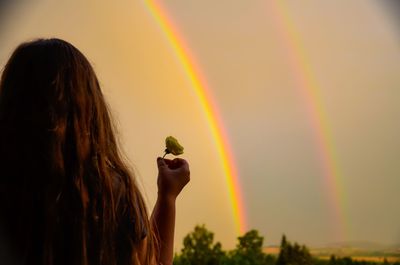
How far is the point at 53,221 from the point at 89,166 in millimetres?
90

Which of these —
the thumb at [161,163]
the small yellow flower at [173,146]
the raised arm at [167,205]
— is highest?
the small yellow flower at [173,146]

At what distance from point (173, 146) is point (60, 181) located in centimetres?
43

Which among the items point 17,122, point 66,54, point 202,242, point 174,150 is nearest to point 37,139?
point 17,122

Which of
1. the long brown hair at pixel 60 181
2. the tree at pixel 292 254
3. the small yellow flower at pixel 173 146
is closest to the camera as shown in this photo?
the long brown hair at pixel 60 181

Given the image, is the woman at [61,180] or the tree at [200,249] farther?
the tree at [200,249]

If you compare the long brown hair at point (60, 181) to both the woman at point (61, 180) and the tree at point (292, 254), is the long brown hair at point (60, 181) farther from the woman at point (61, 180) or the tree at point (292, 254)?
the tree at point (292, 254)

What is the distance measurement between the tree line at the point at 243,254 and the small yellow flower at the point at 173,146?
716cm

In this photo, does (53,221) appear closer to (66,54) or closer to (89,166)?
(89,166)

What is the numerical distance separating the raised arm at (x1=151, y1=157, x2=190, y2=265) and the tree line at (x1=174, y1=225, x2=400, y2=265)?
294 inches

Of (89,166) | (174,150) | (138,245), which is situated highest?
(174,150)

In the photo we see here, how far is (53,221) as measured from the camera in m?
0.70

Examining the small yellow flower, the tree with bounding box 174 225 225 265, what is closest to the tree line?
the tree with bounding box 174 225 225 265

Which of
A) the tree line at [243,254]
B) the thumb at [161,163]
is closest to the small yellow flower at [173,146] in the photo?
A: the thumb at [161,163]

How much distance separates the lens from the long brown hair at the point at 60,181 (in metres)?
0.71
